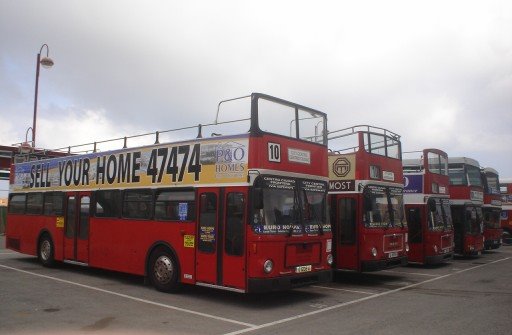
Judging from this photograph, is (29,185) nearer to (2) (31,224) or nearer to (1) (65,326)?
(2) (31,224)

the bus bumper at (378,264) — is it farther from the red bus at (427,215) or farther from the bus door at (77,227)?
the bus door at (77,227)

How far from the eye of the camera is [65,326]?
753 cm

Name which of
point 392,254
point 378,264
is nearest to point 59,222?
point 378,264

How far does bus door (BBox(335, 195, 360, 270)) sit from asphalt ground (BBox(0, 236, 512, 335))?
2.04 ft

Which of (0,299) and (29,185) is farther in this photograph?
(29,185)

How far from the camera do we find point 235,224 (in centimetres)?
938

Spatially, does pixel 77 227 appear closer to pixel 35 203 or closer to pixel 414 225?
pixel 35 203

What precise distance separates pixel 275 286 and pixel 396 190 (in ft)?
20.2

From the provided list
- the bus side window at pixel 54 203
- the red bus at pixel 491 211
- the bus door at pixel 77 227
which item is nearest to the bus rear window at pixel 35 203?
the bus side window at pixel 54 203

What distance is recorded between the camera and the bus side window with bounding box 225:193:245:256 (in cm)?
926

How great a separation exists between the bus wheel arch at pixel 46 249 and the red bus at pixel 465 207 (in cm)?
1563

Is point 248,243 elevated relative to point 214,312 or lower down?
elevated

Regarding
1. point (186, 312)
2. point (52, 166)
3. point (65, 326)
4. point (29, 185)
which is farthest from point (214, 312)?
point (29, 185)

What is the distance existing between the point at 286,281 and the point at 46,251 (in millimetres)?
8956
